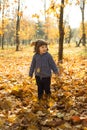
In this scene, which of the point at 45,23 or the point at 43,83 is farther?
the point at 45,23

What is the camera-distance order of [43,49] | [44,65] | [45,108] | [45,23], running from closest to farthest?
1. [45,108]
2. [43,49]
3. [44,65]
4. [45,23]

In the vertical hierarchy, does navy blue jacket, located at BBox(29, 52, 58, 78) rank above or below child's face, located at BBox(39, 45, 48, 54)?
below

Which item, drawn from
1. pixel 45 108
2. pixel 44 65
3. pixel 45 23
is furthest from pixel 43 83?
pixel 45 23

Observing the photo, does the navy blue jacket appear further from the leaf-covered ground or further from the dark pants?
the leaf-covered ground

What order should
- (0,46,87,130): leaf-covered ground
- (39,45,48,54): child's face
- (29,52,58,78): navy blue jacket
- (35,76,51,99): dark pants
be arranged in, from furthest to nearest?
1. (35,76,51,99): dark pants
2. (29,52,58,78): navy blue jacket
3. (39,45,48,54): child's face
4. (0,46,87,130): leaf-covered ground

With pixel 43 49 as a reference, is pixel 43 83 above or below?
below

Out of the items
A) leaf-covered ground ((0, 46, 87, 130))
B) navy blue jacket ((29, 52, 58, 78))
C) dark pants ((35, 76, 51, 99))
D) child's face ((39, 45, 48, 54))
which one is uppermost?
child's face ((39, 45, 48, 54))

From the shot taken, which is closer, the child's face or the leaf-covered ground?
the leaf-covered ground

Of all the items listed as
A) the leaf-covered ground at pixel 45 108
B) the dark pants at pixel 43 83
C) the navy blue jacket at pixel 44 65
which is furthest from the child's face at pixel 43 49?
the leaf-covered ground at pixel 45 108

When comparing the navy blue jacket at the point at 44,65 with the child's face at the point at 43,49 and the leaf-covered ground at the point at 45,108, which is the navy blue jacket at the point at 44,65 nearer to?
the child's face at the point at 43,49

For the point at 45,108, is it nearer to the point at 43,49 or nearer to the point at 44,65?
the point at 44,65

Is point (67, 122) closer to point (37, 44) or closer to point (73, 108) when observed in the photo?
point (73, 108)

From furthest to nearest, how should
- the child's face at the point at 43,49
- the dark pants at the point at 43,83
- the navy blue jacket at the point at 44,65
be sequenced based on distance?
1. the dark pants at the point at 43,83
2. the navy blue jacket at the point at 44,65
3. the child's face at the point at 43,49

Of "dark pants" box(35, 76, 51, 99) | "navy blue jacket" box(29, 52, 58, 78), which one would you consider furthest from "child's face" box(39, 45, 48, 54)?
"dark pants" box(35, 76, 51, 99)
